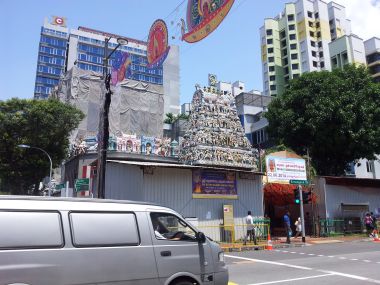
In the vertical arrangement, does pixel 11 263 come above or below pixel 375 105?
below

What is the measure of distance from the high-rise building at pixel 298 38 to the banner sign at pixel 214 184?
7512 cm

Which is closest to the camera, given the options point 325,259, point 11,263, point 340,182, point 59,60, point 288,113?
point 11,263

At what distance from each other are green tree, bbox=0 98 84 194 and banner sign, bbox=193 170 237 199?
18308mm

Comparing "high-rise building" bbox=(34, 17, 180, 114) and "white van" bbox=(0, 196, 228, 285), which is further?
"high-rise building" bbox=(34, 17, 180, 114)

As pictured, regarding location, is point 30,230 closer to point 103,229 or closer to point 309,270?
point 103,229

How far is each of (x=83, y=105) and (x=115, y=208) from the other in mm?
41782

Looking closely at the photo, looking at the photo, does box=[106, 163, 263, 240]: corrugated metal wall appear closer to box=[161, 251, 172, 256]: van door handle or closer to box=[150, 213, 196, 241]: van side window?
box=[150, 213, 196, 241]: van side window

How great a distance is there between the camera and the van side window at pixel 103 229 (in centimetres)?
607

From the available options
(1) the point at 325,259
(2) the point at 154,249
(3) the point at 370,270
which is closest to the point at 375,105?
(1) the point at 325,259

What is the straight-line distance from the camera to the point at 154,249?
21.9ft

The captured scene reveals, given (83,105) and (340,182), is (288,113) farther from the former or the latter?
(83,105)

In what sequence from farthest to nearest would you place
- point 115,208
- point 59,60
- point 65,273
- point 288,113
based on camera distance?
point 59,60
point 288,113
point 115,208
point 65,273

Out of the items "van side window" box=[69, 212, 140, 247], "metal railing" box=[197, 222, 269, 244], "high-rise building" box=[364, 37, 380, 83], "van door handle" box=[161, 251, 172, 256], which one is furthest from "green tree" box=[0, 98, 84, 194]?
"high-rise building" box=[364, 37, 380, 83]

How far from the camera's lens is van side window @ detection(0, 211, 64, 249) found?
543 cm
